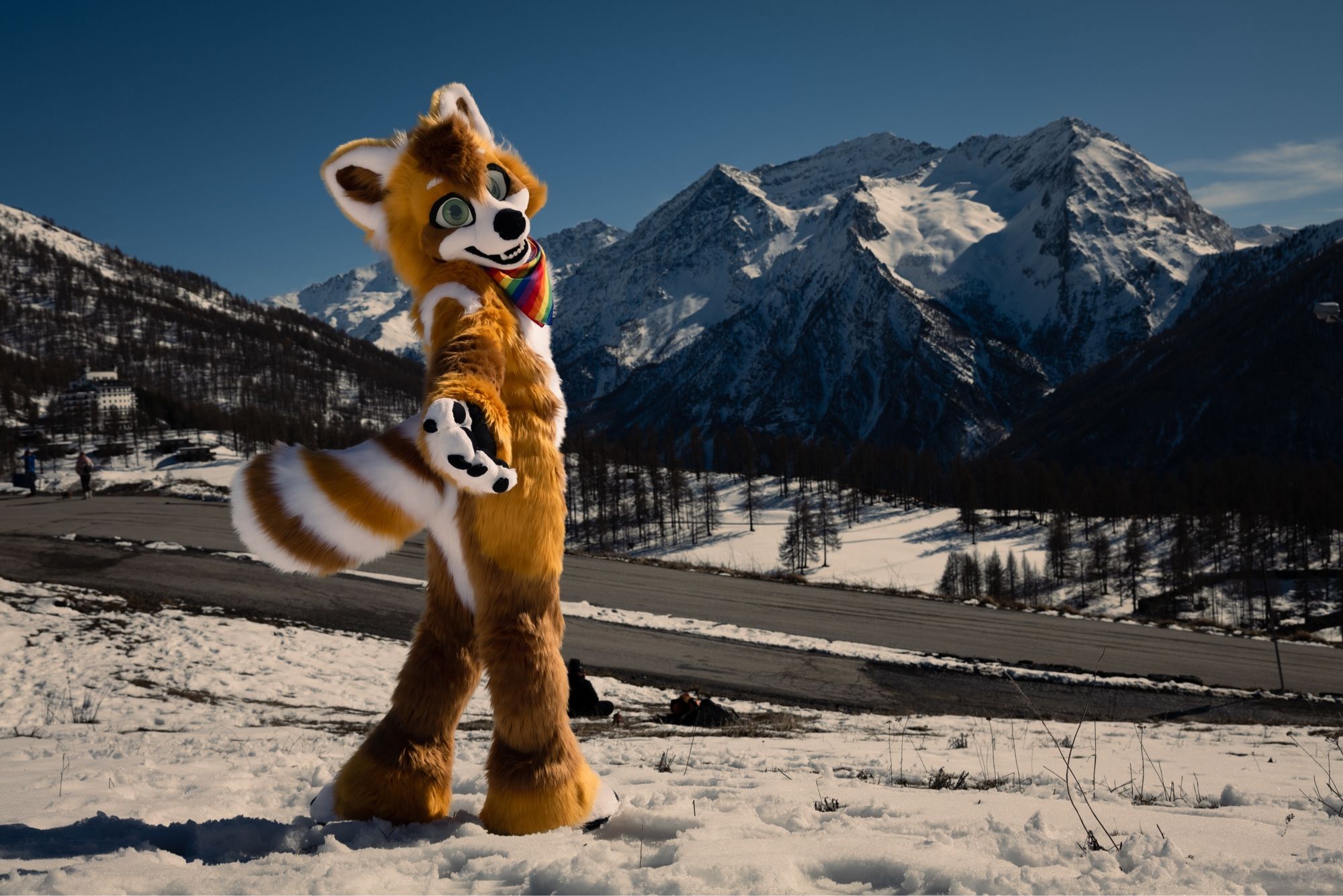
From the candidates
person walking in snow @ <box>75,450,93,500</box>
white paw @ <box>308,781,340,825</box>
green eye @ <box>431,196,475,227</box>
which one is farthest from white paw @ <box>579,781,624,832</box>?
person walking in snow @ <box>75,450,93,500</box>

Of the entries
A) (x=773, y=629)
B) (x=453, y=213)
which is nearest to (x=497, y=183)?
(x=453, y=213)

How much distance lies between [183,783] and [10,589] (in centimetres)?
1254

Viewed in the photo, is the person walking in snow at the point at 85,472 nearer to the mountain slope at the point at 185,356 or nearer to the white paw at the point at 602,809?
the white paw at the point at 602,809

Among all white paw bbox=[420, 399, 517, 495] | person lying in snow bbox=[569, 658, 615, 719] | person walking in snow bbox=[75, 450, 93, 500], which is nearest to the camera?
white paw bbox=[420, 399, 517, 495]

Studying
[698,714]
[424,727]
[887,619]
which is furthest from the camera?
[887,619]

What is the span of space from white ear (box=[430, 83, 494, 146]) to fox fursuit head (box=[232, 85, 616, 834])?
0.01m

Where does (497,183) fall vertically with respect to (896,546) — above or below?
above

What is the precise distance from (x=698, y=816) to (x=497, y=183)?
310 cm

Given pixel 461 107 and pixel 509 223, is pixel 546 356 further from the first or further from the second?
pixel 461 107

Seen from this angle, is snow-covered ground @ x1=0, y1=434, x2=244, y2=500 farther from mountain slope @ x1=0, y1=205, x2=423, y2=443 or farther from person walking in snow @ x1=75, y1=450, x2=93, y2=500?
mountain slope @ x1=0, y1=205, x2=423, y2=443

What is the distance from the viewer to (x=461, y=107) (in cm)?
392

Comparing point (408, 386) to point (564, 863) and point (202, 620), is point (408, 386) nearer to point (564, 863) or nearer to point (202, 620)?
point (202, 620)

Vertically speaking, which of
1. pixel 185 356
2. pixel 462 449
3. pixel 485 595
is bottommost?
pixel 485 595

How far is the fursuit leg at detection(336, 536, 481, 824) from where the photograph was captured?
11.0 ft
